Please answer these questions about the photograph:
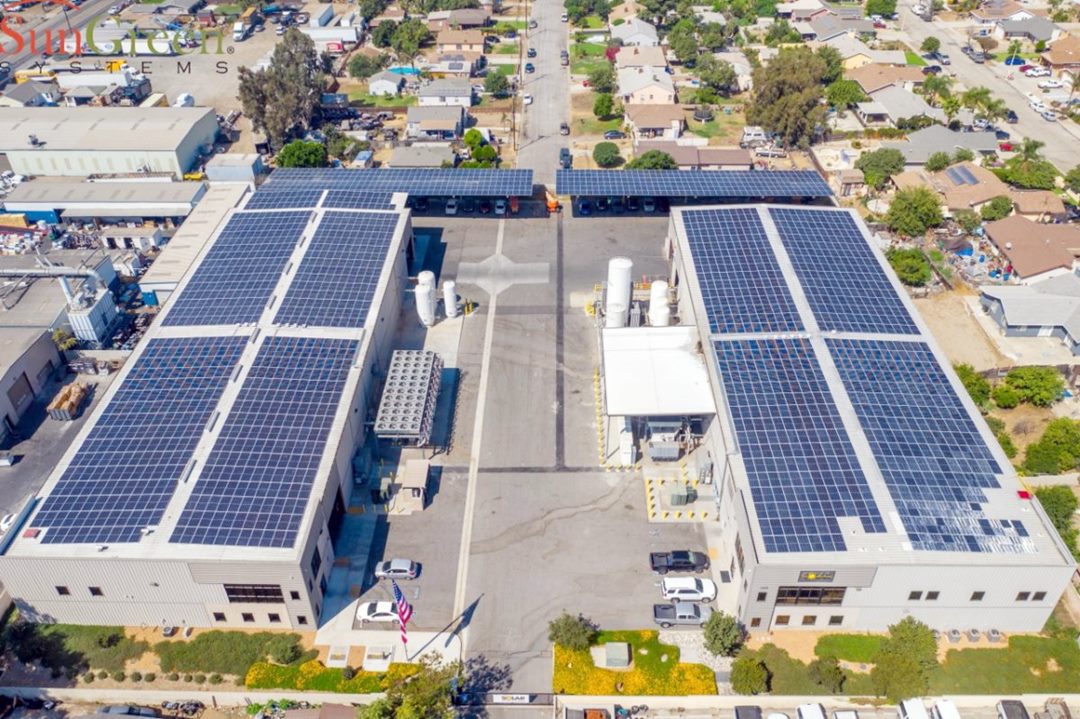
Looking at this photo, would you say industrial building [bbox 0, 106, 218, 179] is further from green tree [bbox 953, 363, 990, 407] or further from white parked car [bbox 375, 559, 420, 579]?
green tree [bbox 953, 363, 990, 407]

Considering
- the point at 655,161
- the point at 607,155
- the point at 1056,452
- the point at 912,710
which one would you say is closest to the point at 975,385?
the point at 1056,452

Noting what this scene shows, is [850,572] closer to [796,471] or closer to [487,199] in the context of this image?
[796,471]

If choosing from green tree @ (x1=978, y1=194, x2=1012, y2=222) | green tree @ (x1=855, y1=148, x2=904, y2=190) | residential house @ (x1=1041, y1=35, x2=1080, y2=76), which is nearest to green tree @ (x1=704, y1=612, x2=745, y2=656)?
green tree @ (x1=978, y1=194, x2=1012, y2=222)

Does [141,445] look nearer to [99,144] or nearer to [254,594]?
[254,594]

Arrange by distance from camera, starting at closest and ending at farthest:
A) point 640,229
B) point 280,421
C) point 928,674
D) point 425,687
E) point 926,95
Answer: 1. point 425,687
2. point 928,674
3. point 280,421
4. point 640,229
5. point 926,95

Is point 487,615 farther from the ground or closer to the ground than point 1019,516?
closer to the ground

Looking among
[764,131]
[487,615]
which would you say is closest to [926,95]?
[764,131]
